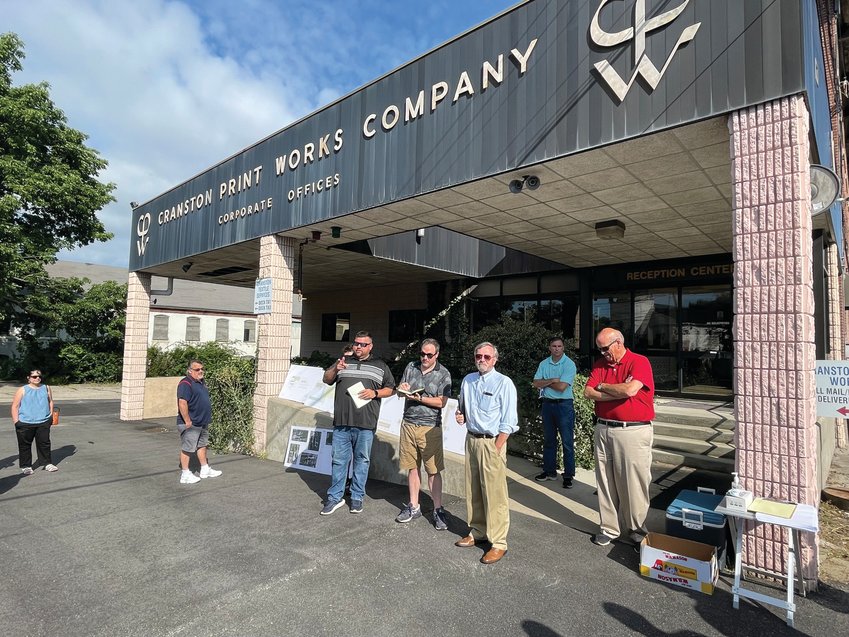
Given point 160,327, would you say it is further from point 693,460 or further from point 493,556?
point 493,556

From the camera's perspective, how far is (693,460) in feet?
21.6

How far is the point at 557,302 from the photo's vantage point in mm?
12336

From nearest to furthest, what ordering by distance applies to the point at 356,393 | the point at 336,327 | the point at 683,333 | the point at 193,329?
the point at 356,393
the point at 683,333
the point at 336,327
the point at 193,329

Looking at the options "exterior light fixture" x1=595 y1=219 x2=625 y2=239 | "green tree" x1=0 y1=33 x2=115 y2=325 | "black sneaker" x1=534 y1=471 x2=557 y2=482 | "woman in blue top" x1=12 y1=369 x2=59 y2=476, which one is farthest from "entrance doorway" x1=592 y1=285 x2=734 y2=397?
"green tree" x1=0 y1=33 x2=115 y2=325

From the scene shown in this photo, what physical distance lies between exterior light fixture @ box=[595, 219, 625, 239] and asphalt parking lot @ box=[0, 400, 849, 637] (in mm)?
3753

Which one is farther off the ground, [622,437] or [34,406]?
[622,437]

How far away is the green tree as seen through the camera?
62.7 feet

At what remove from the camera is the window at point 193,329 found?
30.6 m

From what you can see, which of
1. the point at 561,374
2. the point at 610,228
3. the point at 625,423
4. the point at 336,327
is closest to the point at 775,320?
the point at 625,423

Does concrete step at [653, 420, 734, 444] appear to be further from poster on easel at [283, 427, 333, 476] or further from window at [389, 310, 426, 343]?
window at [389, 310, 426, 343]

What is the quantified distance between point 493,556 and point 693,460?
158 inches

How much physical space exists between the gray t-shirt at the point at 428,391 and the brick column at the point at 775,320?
2.44m

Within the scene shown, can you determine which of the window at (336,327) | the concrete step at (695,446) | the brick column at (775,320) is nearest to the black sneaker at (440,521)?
the brick column at (775,320)

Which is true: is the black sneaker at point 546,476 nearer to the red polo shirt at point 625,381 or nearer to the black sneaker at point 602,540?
the black sneaker at point 602,540
